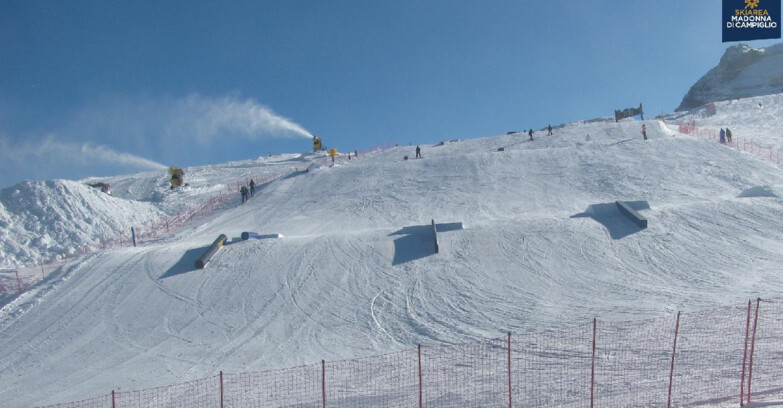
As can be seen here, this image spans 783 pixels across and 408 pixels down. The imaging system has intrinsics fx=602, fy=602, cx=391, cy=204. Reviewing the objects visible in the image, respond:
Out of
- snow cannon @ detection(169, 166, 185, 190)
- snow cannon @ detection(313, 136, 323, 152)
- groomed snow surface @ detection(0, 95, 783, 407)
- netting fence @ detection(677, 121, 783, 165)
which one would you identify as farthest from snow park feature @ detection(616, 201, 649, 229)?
snow cannon @ detection(313, 136, 323, 152)

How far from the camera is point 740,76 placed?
112625mm

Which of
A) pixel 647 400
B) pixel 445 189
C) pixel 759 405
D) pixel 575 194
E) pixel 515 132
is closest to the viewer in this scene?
pixel 759 405

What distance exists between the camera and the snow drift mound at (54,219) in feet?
95.2

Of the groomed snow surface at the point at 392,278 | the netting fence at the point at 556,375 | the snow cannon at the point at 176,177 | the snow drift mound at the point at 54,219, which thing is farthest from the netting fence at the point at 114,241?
the snow cannon at the point at 176,177

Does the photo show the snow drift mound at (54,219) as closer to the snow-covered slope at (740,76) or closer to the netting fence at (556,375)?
the netting fence at (556,375)

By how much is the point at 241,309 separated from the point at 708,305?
477 inches

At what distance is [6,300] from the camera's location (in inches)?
768

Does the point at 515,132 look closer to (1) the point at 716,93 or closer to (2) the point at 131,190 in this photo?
(2) the point at 131,190

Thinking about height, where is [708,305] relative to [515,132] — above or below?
below

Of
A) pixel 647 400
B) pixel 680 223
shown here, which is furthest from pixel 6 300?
pixel 680 223

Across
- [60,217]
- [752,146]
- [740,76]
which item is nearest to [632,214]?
[752,146]

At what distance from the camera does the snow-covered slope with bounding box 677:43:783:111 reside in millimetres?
105625

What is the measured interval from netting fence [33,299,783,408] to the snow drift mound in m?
20.6

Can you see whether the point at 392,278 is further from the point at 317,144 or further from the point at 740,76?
the point at 740,76
